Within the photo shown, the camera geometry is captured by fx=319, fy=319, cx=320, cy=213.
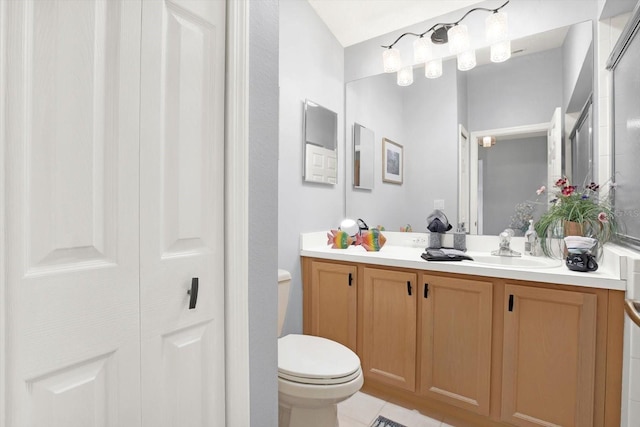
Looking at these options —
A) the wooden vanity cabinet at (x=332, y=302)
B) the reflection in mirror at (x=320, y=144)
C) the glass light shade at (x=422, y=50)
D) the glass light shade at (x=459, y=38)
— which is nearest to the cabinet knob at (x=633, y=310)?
the wooden vanity cabinet at (x=332, y=302)

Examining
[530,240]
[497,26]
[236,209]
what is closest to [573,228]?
[530,240]

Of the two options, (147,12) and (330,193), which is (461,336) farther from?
(147,12)

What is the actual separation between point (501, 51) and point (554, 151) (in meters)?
0.70

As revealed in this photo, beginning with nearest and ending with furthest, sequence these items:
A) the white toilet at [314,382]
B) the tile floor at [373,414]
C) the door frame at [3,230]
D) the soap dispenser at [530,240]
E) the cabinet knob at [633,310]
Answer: the door frame at [3,230] → the cabinet knob at [633,310] → the white toilet at [314,382] → the tile floor at [373,414] → the soap dispenser at [530,240]

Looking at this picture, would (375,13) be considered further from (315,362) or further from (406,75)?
(315,362)

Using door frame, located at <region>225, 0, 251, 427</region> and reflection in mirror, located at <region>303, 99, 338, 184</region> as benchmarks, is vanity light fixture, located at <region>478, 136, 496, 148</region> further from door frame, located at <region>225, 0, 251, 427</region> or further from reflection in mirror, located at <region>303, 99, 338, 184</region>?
door frame, located at <region>225, 0, 251, 427</region>

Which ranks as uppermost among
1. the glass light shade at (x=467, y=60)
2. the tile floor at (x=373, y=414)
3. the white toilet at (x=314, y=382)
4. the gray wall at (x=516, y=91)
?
the glass light shade at (x=467, y=60)

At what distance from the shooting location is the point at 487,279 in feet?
5.24

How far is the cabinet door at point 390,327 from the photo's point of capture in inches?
72.0

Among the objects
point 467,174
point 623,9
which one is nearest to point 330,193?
point 467,174

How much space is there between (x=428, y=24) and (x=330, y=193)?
A: 1412 mm

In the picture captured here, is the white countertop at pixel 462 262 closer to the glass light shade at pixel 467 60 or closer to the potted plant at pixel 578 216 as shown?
the potted plant at pixel 578 216

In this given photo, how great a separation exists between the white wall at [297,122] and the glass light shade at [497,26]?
43.7 inches

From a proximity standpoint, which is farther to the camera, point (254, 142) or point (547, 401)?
point (547, 401)
